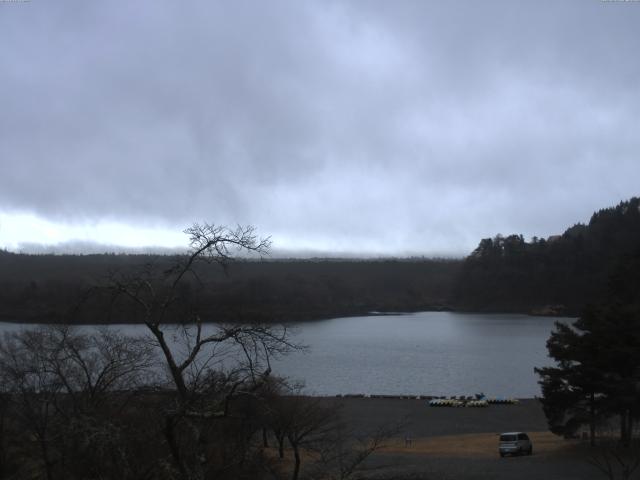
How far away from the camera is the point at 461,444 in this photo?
24.9 m

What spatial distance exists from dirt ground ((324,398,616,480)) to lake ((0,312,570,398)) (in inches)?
190

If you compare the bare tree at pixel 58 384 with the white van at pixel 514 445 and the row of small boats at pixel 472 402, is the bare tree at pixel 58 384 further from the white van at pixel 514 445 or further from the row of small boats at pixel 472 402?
the row of small boats at pixel 472 402

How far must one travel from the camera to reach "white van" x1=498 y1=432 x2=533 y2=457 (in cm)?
2127

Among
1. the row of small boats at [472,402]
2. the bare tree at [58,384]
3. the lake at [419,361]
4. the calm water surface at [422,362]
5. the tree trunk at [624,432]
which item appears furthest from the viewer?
the calm water surface at [422,362]

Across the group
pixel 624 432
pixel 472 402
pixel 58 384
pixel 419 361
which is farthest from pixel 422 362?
pixel 58 384

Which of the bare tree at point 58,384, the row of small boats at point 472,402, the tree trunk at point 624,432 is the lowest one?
the row of small boats at point 472,402

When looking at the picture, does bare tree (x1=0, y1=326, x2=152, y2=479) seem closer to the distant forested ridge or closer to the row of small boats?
the row of small boats

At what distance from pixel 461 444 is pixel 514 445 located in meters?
3.92

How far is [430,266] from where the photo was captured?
175 m

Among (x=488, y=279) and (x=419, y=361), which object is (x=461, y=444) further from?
(x=488, y=279)

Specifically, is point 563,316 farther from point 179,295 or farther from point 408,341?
point 179,295

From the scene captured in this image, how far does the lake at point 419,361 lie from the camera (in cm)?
4153

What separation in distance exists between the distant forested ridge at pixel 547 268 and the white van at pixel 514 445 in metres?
99.3

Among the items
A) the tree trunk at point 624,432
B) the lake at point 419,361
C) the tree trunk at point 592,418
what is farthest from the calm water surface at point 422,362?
the tree trunk at point 624,432
